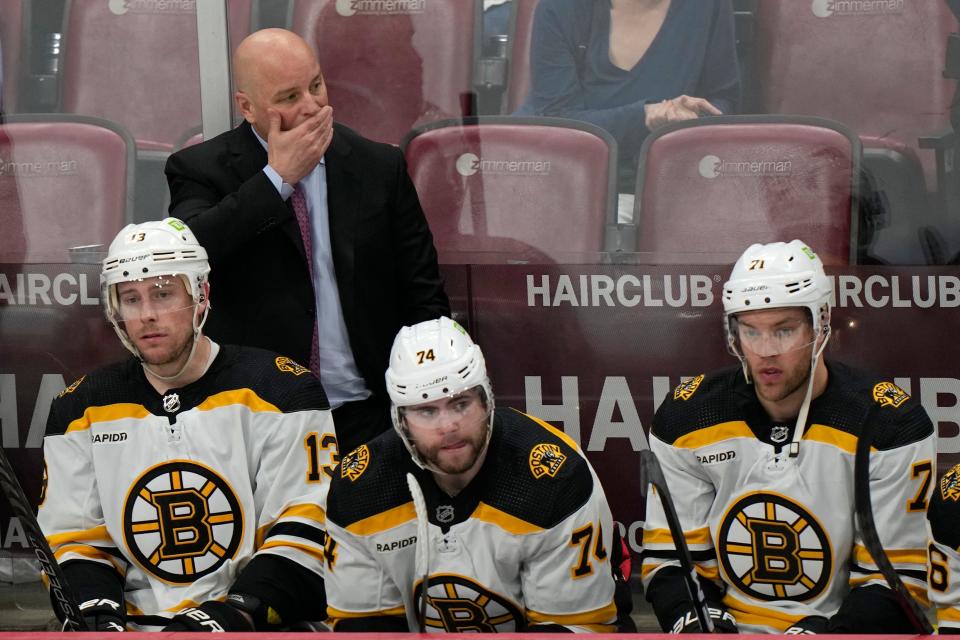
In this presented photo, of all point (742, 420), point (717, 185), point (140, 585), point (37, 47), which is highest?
point (37, 47)

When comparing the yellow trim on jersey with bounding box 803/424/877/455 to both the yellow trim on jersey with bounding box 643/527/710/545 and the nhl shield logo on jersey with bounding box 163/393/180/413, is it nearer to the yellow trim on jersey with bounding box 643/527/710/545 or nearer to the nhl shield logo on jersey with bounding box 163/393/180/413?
the yellow trim on jersey with bounding box 643/527/710/545

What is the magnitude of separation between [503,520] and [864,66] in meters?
1.51

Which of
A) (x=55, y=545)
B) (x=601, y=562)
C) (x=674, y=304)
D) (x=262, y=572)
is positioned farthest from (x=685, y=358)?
(x=55, y=545)

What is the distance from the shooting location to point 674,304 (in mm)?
3367

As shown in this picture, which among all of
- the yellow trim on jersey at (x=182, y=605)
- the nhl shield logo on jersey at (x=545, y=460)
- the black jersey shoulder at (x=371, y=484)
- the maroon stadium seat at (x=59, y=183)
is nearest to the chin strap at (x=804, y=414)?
the nhl shield logo on jersey at (x=545, y=460)

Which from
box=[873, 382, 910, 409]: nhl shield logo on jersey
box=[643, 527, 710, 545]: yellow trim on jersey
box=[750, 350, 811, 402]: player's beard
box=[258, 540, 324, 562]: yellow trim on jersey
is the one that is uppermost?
box=[750, 350, 811, 402]: player's beard

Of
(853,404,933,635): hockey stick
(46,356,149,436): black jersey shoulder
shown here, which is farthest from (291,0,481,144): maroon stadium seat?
(853,404,933,635): hockey stick

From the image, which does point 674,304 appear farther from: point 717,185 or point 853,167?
point 853,167

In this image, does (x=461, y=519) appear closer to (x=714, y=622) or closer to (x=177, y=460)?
(x=714, y=622)

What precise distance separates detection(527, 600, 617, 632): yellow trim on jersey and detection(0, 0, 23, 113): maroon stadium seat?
6.27 feet

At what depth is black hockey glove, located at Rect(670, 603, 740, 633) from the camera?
2.59 metres

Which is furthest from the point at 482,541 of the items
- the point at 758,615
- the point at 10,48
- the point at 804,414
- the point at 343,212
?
the point at 10,48

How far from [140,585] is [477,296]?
1046mm

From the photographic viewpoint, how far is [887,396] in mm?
2750
